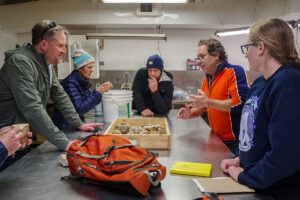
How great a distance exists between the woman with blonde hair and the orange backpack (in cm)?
43

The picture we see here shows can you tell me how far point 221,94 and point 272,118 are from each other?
111 cm

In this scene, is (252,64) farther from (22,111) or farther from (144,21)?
(144,21)

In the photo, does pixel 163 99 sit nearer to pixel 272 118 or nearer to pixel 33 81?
pixel 33 81

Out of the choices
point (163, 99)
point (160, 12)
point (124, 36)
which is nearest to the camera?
point (163, 99)

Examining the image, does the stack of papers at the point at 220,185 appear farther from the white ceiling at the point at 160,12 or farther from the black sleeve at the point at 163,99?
the white ceiling at the point at 160,12

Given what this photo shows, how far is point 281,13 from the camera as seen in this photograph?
395cm

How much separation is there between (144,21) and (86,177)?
13.3 ft

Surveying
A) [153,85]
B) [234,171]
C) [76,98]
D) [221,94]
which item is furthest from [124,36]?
[234,171]

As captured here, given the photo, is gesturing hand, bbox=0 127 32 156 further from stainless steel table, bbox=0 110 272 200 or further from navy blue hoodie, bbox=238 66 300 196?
navy blue hoodie, bbox=238 66 300 196

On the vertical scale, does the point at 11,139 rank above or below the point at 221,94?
below

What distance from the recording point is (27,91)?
1.55m

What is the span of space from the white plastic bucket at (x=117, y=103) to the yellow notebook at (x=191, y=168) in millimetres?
1110

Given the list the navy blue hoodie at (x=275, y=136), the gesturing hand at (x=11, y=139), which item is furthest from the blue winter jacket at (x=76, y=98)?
the navy blue hoodie at (x=275, y=136)

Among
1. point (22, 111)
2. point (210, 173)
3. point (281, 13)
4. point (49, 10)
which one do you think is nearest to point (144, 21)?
point (49, 10)
